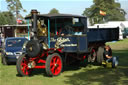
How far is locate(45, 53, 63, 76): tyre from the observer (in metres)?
7.28

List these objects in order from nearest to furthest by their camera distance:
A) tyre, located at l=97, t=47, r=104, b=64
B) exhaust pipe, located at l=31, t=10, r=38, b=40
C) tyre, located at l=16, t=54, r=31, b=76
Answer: exhaust pipe, located at l=31, t=10, r=38, b=40
tyre, located at l=16, t=54, r=31, b=76
tyre, located at l=97, t=47, r=104, b=64

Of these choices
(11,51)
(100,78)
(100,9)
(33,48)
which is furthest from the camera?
(100,9)

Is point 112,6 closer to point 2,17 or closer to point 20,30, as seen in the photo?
point 2,17

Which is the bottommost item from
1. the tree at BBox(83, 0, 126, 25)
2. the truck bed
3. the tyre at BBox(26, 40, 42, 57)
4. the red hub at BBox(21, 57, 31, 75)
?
the red hub at BBox(21, 57, 31, 75)

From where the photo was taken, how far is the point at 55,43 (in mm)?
8250

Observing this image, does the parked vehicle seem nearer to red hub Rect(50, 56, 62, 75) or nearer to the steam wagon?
the steam wagon

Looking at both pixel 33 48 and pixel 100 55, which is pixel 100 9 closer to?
pixel 100 55

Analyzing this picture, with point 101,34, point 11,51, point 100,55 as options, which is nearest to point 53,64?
point 100,55

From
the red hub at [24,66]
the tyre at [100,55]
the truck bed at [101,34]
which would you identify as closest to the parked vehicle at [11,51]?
the red hub at [24,66]

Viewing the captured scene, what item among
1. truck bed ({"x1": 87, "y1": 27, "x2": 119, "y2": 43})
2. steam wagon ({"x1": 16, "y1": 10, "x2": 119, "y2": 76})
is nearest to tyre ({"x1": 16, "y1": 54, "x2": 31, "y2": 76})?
steam wagon ({"x1": 16, "y1": 10, "x2": 119, "y2": 76})

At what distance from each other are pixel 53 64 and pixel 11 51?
12.6 ft

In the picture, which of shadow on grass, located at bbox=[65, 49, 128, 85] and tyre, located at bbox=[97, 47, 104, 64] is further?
tyre, located at bbox=[97, 47, 104, 64]

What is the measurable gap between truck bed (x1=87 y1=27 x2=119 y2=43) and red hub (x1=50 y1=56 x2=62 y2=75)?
1827 mm

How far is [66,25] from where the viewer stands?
8.79 metres
